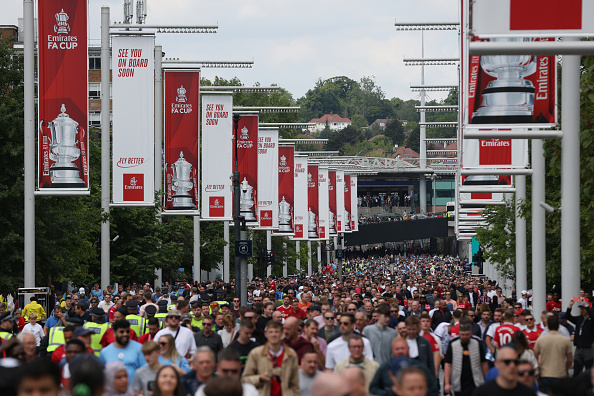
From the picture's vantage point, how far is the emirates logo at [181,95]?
39.8 meters

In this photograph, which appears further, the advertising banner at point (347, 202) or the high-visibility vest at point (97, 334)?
the advertising banner at point (347, 202)

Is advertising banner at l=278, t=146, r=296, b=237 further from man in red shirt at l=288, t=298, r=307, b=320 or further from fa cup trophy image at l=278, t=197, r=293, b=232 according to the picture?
man in red shirt at l=288, t=298, r=307, b=320

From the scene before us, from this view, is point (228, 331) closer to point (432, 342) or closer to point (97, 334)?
point (97, 334)

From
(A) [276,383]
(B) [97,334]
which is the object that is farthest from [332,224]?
(A) [276,383]

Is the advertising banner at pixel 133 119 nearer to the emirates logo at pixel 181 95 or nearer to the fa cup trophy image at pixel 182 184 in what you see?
the fa cup trophy image at pixel 182 184

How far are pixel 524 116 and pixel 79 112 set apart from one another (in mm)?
14605

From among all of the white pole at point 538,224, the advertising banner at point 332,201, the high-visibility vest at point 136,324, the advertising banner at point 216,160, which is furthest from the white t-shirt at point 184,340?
the advertising banner at point 332,201


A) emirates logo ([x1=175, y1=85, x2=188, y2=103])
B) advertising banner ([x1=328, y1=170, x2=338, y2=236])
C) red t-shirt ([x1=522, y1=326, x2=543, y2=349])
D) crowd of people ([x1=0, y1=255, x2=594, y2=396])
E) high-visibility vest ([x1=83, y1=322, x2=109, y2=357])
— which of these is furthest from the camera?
advertising banner ([x1=328, y1=170, x2=338, y2=236])

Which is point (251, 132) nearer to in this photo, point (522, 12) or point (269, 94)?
point (522, 12)

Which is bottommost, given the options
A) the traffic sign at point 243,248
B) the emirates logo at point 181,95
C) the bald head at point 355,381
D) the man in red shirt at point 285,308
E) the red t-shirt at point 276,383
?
the man in red shirt at point 285,308

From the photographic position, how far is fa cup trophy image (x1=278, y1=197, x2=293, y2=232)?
54.6 meters

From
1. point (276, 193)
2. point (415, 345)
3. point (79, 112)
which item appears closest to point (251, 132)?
point (276, 193)

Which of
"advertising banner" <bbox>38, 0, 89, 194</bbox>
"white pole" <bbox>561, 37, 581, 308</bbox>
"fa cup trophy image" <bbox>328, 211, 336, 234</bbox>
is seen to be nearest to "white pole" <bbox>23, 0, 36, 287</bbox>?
"advertising banner" <bbox>38, 0, 89, 194</bbox>

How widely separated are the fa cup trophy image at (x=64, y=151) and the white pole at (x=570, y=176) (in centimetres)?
1326
